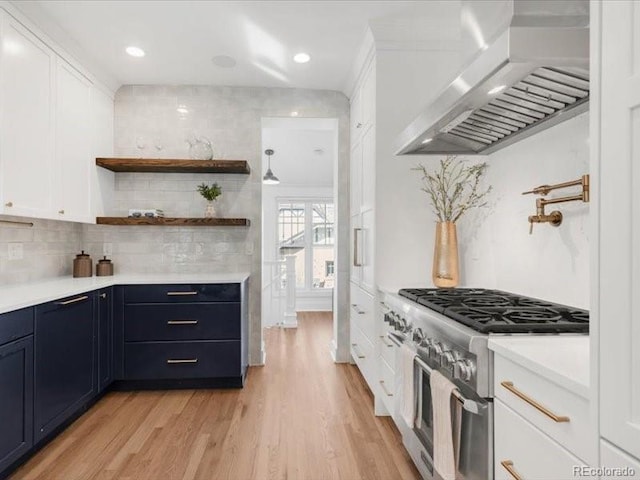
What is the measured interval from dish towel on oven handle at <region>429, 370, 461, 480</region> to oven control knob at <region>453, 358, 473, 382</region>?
0.07 meters

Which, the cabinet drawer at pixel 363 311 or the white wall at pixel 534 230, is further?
the cabinet drawer at pixel 363 311

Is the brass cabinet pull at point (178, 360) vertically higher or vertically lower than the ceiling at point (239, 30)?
lower

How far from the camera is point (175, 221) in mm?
3570

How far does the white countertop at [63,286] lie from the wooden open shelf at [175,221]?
0.46m

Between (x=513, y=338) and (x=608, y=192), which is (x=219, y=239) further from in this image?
(x=608, y=192)

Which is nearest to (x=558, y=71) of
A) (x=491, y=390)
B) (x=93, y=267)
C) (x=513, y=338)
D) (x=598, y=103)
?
(x=598, y=103)

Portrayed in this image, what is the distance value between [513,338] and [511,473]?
39 centimetres

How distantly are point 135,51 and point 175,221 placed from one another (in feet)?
4.53

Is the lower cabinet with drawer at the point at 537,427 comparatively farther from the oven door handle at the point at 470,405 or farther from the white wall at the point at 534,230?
the white wall at the point at 534,230

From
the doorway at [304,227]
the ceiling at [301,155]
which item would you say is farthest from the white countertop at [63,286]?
the doorway at [304,227]

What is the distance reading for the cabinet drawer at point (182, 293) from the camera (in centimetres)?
317

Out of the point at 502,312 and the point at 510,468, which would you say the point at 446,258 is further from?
the point at 510,468

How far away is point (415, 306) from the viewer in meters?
1.97

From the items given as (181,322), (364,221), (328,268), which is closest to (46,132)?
(181,322)
